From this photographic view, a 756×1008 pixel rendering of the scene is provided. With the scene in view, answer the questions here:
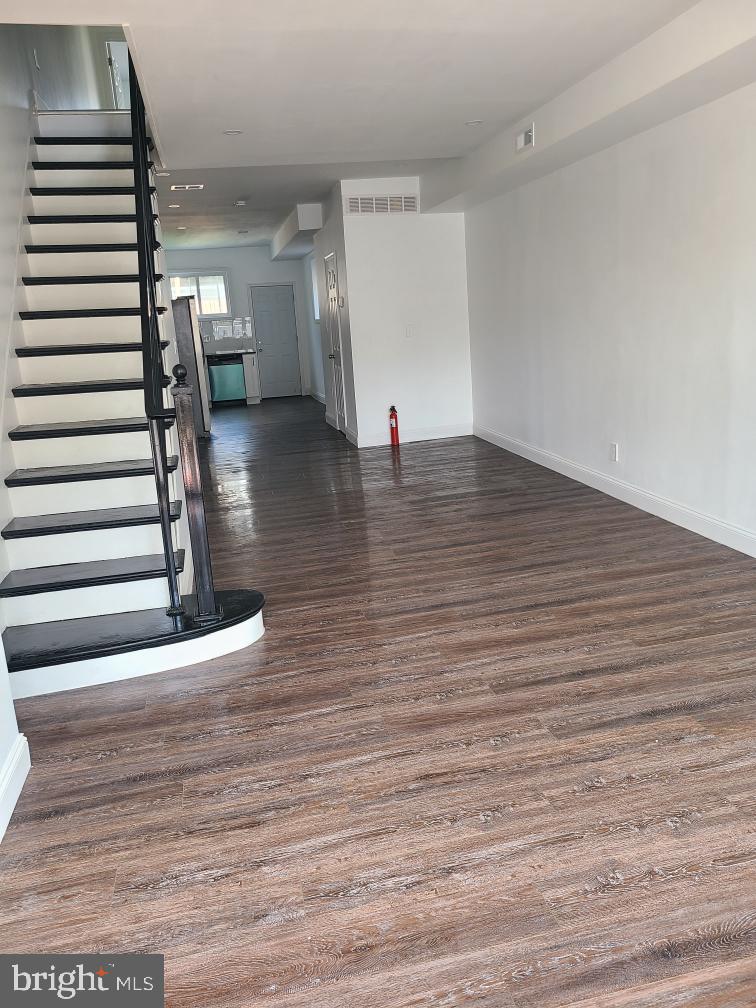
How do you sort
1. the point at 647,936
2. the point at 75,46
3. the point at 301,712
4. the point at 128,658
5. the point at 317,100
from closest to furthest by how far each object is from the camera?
1. the point at 647,936
2. the point at 301,712
3. the point at 128,658
4. the point at 317,100
5. the point at 75,46

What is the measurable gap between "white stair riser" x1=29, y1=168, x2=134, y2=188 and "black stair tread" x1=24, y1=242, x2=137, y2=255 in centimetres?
72

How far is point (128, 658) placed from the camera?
3.40m

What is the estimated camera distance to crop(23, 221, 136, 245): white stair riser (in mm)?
5230

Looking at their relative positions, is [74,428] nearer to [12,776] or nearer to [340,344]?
[12,776]

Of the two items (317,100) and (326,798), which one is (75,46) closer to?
(317,100)

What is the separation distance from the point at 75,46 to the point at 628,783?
8313mm

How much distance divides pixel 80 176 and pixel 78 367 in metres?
1.87

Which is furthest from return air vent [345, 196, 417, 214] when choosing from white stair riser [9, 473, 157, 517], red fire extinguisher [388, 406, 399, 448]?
white stair riser [9, 473, 157, 517]

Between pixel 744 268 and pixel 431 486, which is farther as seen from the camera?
pixel 431 486

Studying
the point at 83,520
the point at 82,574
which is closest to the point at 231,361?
the point at 83,520

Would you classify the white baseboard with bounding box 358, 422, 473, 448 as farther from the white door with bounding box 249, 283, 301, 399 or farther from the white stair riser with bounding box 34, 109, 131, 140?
the white door with bounding box 249, 283, 301, 399

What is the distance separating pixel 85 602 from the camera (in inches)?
144

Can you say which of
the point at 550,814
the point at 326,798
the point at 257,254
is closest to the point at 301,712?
the point at 326,798

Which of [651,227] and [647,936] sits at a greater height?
[651,227]
